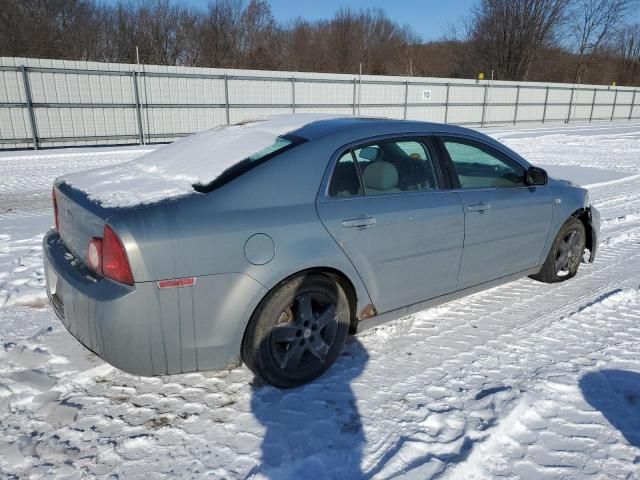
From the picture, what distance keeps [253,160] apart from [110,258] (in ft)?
3.20

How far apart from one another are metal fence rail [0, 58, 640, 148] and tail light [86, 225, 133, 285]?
46.1 ft

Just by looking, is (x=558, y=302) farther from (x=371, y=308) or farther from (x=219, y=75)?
(x=219, y=75)

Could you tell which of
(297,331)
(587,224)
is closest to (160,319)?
(297,331)

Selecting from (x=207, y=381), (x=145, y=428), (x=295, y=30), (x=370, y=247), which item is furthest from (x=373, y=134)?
(x=295, y=30)

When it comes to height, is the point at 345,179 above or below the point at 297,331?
above

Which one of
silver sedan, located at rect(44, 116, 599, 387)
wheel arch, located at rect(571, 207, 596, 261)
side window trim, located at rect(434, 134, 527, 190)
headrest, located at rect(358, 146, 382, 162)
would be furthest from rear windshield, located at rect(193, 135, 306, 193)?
wheel arch, located at rect(571, 207, 596, 261)

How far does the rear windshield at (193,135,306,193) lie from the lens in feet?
8.79

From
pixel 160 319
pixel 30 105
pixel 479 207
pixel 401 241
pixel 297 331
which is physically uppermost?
pixel 30 105

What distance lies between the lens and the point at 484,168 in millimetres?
3990

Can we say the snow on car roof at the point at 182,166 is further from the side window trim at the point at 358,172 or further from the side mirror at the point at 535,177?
the side mirror at the point at 535,177

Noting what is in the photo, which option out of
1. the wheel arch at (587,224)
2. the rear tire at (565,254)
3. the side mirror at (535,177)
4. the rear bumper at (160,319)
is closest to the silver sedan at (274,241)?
the rear bumper at (160,319)

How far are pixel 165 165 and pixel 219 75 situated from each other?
14873mm

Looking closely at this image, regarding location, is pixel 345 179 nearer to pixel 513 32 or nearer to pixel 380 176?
pixel 380 176

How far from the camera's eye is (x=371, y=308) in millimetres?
3125
